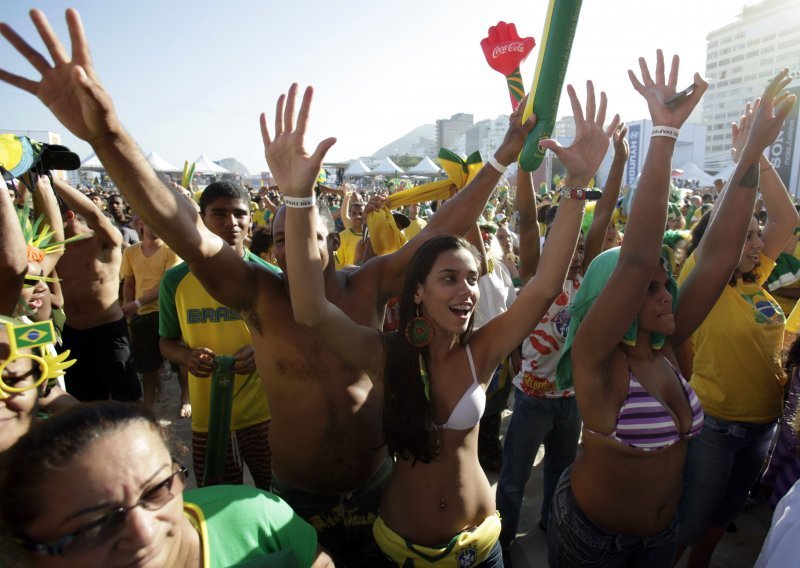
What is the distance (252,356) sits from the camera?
251 centimetres

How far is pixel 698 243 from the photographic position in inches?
105

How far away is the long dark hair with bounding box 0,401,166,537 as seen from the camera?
3.06ft

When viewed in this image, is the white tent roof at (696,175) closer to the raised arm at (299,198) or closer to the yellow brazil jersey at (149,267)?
the yellow brazil jersey at (149,267)

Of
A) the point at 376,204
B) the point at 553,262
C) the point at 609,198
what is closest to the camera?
the point at 553,262

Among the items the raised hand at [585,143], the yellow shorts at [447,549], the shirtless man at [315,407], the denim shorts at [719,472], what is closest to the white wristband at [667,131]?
the raised hand at [585,143]

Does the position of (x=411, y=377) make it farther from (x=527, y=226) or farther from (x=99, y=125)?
(x=527, y=226)

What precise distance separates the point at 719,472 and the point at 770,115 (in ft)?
5.91

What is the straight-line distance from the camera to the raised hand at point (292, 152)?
1.52 m

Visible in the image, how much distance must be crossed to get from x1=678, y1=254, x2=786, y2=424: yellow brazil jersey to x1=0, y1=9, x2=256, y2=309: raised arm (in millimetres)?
2513

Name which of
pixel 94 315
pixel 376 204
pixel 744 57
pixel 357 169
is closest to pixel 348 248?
pixel 376 204

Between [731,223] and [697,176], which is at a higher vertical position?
[731,223]

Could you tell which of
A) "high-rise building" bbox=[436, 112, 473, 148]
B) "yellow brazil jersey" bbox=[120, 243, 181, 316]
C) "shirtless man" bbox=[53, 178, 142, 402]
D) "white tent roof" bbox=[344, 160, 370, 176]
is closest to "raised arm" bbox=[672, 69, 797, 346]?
"shirtless man" bbox=[53, 178, 142, 402]

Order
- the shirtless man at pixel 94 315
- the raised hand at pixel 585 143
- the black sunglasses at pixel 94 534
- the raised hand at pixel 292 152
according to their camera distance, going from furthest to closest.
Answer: the shirtless man at pixel 94 315 → the raised hand at pixel 585 143 → the raised hand at pixel 292 152 → the black sunglasses at pixel 94 534

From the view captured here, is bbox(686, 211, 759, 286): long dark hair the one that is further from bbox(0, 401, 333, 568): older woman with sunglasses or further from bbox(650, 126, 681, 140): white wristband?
bbox(0, 401, 333, 568): older woman with sunglasses
